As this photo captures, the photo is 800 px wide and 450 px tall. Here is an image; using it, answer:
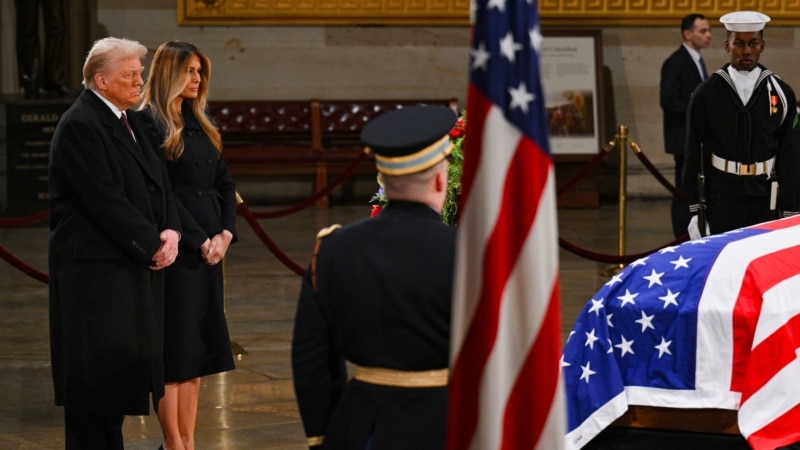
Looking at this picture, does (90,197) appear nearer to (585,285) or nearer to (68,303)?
(68,303)

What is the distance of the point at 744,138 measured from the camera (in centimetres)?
779

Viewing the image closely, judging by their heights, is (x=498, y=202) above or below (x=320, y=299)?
above

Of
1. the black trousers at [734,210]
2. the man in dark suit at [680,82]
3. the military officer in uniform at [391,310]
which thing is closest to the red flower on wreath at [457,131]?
the black trousers at [734,210]

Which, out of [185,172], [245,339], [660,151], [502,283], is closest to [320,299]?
[502,283]

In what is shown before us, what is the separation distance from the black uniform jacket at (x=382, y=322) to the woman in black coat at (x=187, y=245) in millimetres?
2198

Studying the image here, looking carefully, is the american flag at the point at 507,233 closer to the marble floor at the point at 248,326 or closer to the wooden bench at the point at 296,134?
the marble floor at the point at 248,326

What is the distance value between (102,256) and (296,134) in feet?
33.0

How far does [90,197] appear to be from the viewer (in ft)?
16.6

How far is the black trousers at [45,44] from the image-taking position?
13.6 meters

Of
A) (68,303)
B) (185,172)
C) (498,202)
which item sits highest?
(498,202)

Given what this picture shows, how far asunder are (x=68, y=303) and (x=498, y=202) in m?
2.50

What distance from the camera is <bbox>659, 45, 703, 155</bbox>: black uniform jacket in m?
11.6

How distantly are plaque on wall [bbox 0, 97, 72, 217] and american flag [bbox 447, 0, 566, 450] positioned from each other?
10755 millimetres

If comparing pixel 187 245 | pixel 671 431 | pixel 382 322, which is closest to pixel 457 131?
pixel 187 245
